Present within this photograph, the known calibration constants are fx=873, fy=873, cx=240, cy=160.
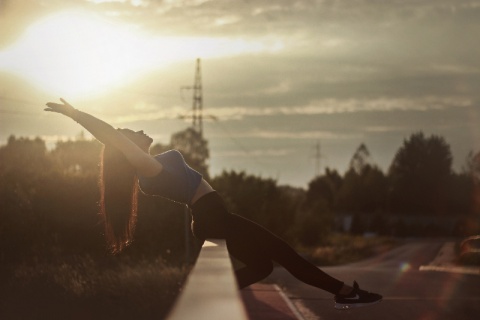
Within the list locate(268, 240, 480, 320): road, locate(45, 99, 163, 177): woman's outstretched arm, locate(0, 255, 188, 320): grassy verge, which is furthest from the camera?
locate(0, 255, 188, 320): grassy verge

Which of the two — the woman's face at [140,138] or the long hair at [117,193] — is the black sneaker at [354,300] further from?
the woman's face at [140,138]

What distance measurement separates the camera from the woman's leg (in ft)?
19.2

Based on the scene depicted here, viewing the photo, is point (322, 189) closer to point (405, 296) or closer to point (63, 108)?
point (405, 296)

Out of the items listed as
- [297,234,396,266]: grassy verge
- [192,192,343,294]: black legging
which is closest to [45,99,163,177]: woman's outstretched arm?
[192,192,343,294]: black legging

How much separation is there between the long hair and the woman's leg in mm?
725

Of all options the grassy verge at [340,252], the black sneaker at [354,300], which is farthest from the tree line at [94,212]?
the black sneaker at [354,300]

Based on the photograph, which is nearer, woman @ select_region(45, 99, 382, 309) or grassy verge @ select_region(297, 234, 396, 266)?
woman @ select_region(45, 99, 382, 309)

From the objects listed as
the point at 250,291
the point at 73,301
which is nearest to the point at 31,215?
the point at 73,301

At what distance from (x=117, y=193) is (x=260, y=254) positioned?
1075 millimetres

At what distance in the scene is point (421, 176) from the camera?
123 metres

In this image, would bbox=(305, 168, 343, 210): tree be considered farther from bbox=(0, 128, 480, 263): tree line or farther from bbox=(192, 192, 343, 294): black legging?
bbox=(192, 192, 343, 294): black legging

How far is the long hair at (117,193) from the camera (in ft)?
19.6

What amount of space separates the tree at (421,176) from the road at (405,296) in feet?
314

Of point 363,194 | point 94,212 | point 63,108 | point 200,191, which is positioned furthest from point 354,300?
point 363,194
